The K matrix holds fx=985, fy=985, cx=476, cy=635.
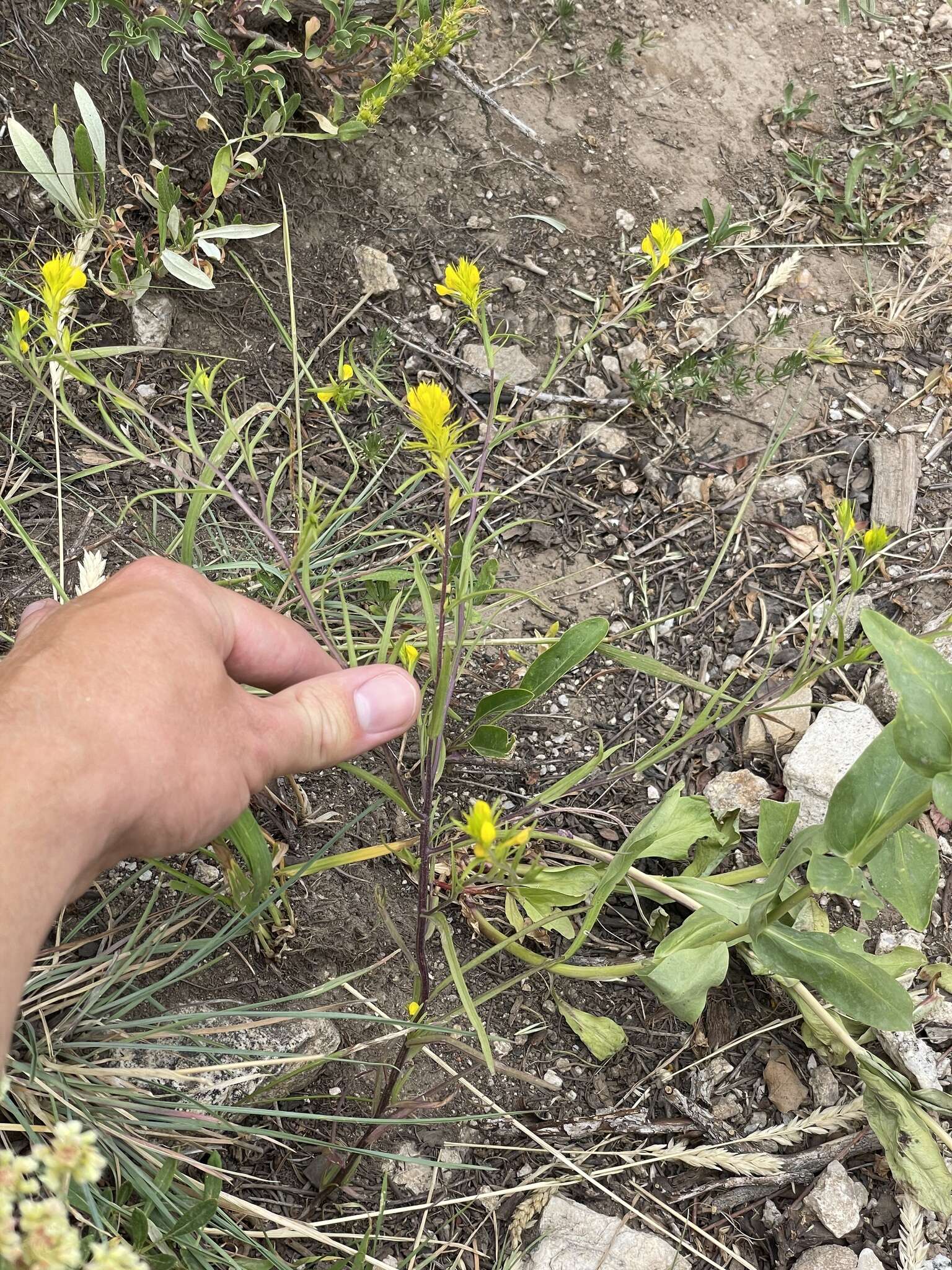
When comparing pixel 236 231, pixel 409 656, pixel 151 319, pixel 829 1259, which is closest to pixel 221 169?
pixel 236 231

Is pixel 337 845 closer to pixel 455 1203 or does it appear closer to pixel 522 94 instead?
pixel 455 1203

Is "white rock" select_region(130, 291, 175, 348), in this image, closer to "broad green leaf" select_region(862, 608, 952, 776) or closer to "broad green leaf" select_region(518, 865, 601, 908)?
"broad green leaf" select_region(518, 865, 601, 908)

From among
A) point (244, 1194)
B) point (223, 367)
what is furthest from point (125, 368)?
point (244, 1194)

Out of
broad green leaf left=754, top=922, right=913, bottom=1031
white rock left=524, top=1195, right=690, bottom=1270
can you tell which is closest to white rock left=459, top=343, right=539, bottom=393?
broad green leaf left=754, top=922, right=913, bottom=1031

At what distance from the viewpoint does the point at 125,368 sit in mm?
2352

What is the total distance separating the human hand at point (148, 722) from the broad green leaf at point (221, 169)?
4.41ft

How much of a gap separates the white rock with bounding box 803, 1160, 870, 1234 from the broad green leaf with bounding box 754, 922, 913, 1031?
1.61 feet

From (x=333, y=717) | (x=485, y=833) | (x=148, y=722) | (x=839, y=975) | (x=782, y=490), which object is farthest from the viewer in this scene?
(x=782, y=490)

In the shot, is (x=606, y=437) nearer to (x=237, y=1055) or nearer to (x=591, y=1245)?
(x=237, y=1055)

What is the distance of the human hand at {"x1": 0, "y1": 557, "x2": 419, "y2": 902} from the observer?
112cm

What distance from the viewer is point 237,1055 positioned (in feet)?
5.43

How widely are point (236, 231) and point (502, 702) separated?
1.41 meters

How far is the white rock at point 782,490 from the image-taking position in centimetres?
247

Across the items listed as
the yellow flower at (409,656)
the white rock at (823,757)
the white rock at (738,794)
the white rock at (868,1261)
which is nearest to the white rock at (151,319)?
the yellow flower at (409,656)
